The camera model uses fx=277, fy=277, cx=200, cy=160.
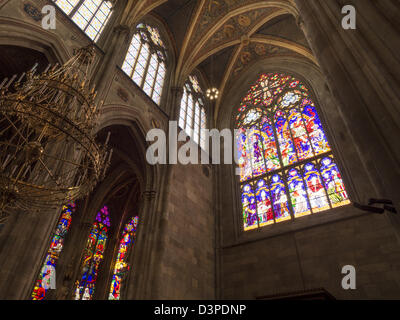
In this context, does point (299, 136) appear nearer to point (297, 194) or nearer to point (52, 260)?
point (297, 194)

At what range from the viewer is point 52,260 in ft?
38.2

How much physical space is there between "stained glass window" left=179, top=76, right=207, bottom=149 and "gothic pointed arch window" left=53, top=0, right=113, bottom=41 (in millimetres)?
4449

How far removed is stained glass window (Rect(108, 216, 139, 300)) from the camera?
42.6ft

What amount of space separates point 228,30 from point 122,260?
12.5 m

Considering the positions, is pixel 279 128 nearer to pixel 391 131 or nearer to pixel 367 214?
pixel 367 214

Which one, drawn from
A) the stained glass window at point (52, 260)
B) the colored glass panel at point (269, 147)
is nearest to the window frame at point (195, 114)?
the colored glass panel at point (269, 147)

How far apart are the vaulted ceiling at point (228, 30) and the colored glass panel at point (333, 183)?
15.9ft

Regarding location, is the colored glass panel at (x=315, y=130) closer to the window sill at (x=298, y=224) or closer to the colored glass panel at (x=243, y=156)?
the window sill at (x=298, y=224)

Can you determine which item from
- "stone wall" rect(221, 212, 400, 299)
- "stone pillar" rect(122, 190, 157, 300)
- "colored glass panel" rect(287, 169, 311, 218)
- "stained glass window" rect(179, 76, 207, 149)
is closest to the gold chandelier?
"stone pillar" rect(122, 190, 157, 300)
